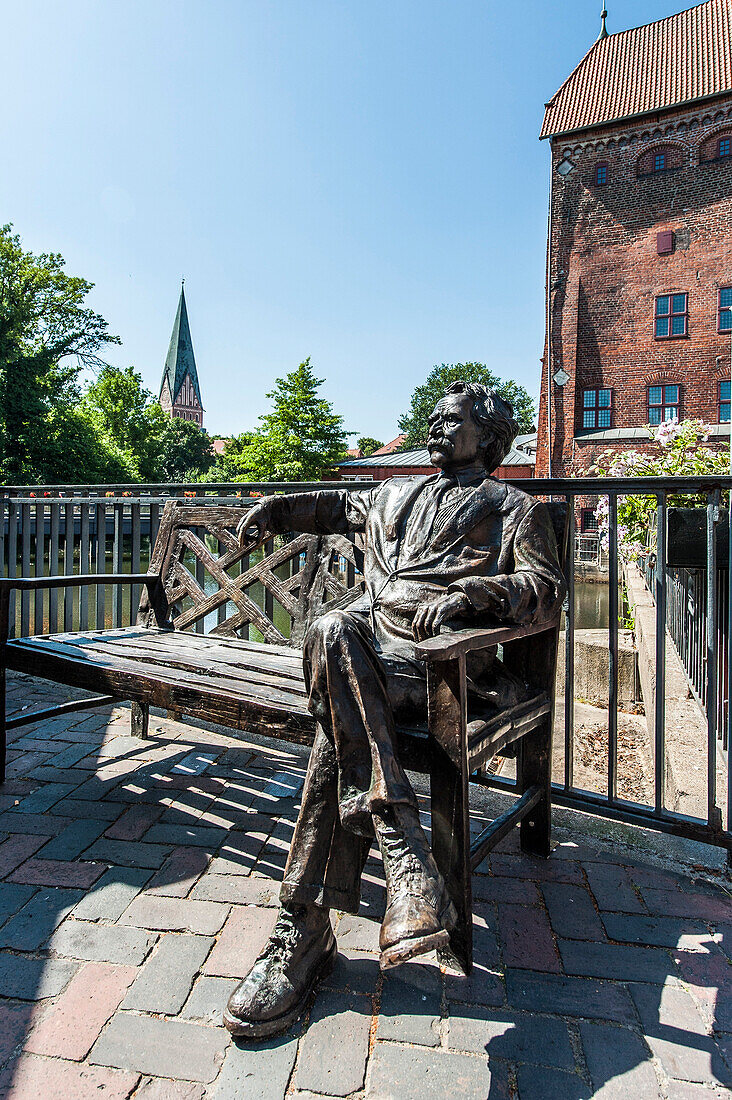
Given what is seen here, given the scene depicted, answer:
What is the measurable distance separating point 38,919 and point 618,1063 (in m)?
1.50

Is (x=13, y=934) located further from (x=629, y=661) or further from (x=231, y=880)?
(x=629, y=661)

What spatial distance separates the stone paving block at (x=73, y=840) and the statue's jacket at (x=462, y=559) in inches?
47.3

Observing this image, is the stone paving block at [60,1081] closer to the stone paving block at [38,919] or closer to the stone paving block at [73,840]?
the stone paving block at [38,919]

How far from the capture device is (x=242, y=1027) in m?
1.39

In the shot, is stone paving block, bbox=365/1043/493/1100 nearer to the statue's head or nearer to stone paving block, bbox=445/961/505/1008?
stone paving block, bbox=445/961/505/1008

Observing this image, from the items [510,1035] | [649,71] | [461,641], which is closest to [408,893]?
[510,1035]

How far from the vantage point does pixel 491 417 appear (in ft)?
7.34

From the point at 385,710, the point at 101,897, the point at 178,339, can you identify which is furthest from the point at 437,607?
the point at 178,339

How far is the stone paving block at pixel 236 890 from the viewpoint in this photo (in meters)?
1.94

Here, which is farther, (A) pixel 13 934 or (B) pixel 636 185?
(B) pixel 636 185

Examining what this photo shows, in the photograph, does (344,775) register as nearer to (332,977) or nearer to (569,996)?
(332,977)

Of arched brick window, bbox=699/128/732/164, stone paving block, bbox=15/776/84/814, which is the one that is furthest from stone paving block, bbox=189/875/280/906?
arched brick window, bbox=699/128/732/164

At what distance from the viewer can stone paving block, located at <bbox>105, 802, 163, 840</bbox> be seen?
2322mm

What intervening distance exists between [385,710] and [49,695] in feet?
10.3
